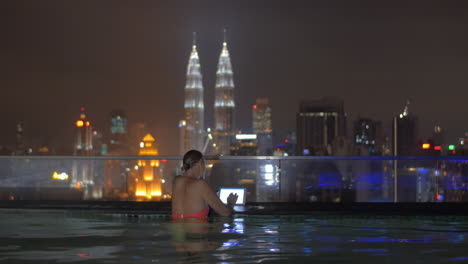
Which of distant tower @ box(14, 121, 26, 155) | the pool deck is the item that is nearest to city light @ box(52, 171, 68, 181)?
the pool deck

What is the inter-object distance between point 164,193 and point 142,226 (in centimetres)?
612

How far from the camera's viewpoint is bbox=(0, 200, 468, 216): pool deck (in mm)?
10156

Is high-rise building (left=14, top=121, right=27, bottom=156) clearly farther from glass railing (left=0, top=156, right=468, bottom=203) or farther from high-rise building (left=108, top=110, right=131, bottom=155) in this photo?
glass railing (left=0, top=156, right=468, bottom=203)

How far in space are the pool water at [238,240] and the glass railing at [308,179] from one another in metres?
2.67

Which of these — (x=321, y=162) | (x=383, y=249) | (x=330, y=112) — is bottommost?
(x=383, y=249)

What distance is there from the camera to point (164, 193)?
14914mm

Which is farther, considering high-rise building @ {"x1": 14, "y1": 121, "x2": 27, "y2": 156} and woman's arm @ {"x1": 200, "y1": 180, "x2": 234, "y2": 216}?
high-rise building @ {"x1": 14, "y1": 121, "x2": 27, "y2": 156}

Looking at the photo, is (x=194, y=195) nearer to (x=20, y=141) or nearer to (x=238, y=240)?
(x=238, y=240)

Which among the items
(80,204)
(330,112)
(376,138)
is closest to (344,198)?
(80,204)

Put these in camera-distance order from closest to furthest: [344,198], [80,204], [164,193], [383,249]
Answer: [383,249] → [80,204] → [344,198] → [164,193]

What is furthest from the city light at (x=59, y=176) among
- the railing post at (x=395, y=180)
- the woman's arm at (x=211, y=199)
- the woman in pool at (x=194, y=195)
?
the woman's arm at (x=211, y=199)

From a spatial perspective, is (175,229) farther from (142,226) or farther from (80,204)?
(80,204)

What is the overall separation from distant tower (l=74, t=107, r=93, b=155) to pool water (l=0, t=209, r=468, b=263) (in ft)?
422

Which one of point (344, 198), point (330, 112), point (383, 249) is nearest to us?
point (383, 249)
